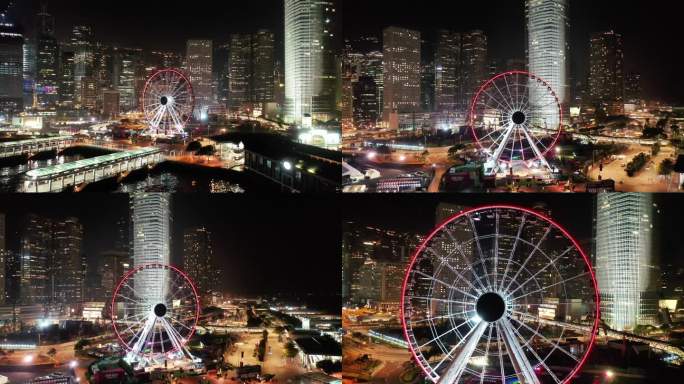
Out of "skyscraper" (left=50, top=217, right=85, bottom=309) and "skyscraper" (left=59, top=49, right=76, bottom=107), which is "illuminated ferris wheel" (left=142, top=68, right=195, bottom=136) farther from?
"skyscraper" (left=50, top=217, right=85, bottom=309)

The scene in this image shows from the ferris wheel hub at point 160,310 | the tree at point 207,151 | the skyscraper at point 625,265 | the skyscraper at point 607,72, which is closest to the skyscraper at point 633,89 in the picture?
the skyscraper at point 607,72

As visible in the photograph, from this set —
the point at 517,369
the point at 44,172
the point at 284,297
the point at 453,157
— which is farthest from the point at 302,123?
the point at 517,369

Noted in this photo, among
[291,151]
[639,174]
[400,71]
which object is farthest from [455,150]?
[639,174]

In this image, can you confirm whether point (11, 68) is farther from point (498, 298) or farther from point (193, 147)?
point (498, 298)

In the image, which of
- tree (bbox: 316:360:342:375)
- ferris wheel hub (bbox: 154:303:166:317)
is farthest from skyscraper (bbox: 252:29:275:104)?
tree (bbox: 316:360:342:375)

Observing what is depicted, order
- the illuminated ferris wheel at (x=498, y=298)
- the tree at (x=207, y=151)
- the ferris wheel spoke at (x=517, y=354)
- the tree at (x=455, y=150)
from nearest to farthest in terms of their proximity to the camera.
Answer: the ferris wheel spoke at (x=517, y=354) → the illuminated ferris wheel at (x=498, y=298) → the tree at (x=455, y=150) → the tree at (x=207, y=151)

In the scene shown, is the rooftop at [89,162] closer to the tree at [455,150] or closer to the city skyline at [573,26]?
the city skyline at [573,26]
